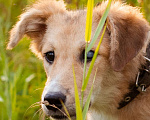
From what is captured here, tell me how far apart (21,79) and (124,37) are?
6.94ft

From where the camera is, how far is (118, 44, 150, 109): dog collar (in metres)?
3.79

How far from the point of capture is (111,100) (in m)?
4.10

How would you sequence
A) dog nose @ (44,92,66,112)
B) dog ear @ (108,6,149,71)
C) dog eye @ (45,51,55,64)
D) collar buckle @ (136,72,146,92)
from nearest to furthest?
dog nose @ (44,92,66,112)
dog ear @ (108,6,149,71)
collar buckle @ (136,72,146,92)
dog eye @ (45,51,55,64)

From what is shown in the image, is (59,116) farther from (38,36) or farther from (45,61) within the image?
(38,36)

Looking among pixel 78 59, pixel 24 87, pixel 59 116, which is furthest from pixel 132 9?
pixel 24 87

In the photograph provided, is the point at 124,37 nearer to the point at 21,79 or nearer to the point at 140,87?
the point at 140,87

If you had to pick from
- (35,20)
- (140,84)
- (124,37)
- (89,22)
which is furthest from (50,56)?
(89,22)

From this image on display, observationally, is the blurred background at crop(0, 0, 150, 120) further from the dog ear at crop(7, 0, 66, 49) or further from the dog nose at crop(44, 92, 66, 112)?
the dog nose at crop(44, 92, 66, 112)

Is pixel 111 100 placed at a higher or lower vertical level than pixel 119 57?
lower

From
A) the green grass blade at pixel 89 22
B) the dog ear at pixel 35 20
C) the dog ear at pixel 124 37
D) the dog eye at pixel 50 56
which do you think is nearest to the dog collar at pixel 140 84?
the dog ear at pixel 124 37

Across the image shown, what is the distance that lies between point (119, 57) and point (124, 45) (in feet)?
0.45

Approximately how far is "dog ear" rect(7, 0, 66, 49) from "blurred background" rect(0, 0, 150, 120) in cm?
18

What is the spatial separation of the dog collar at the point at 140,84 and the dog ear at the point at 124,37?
0.28 m

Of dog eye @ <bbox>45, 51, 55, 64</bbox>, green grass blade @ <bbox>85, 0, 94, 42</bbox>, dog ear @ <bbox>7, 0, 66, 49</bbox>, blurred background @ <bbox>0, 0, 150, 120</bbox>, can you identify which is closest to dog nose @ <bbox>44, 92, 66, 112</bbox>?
blurred background @ <bbox>0, 0, 150, 120</bbox>
